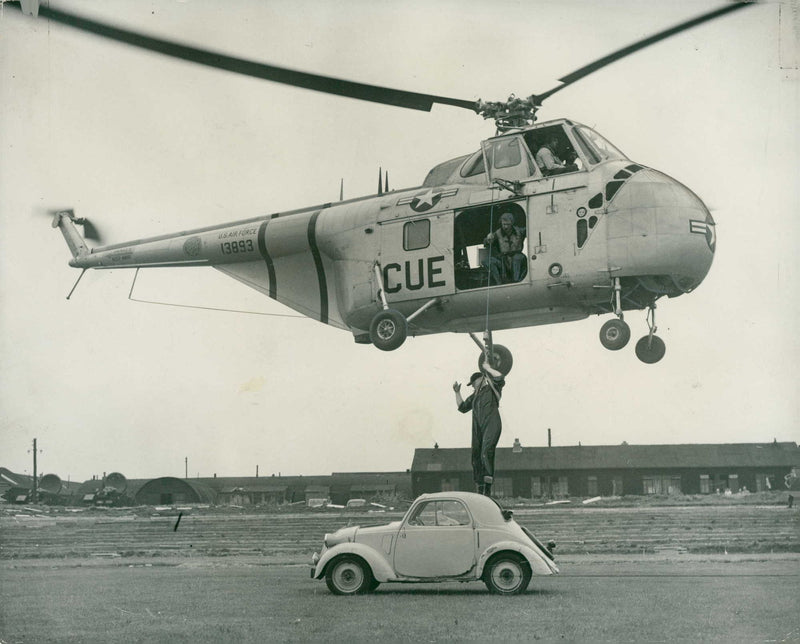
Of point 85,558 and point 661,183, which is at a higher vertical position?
point 661,183

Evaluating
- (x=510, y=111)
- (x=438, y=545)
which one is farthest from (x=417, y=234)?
(x=438, y=545)

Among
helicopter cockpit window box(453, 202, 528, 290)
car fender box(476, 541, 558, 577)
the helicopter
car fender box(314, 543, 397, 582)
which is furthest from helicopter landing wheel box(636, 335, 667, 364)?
car fender box(314, 543, 397, 582)

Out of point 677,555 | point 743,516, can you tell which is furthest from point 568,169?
point 743,516

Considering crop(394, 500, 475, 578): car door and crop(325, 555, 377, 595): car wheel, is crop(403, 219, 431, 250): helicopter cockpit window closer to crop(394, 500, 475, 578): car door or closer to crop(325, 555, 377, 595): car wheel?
crop(394, 500, 475, 578): car door

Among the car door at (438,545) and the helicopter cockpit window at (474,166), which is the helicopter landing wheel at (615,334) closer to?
the helicopter cockpit window at (474,166)

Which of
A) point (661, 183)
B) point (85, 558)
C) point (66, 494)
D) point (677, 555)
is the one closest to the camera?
point (661, 183)

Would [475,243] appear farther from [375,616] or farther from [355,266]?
[375,616]
